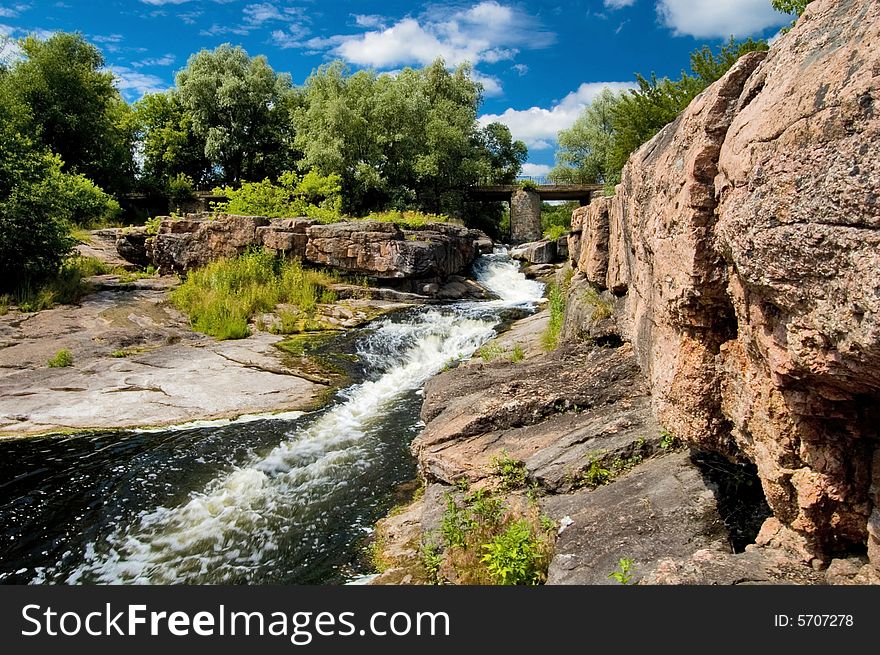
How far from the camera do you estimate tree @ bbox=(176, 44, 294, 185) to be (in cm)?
3628

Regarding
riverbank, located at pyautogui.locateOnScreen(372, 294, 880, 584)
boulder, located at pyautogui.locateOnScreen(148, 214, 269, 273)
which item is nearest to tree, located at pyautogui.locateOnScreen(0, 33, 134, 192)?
boulder, located at pyautogui.locateOnScreen(148, 214, 269, 273)

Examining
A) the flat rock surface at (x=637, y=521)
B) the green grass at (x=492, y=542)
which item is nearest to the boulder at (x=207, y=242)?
the green grass at (x=492, y=542)

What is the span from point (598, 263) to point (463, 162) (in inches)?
1095

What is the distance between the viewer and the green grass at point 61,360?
1078 centimetres

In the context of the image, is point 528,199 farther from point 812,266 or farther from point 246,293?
point 812,266

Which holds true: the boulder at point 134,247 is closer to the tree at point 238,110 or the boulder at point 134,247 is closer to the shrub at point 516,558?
the tree at point 238,110

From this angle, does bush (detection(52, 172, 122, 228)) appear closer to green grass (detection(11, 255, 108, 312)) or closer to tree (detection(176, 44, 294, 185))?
green grass (detection(11, 255, 108, 312))

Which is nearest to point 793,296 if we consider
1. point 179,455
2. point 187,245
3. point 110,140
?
point 179,455

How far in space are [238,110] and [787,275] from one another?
40005mm

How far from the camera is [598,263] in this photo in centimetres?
864

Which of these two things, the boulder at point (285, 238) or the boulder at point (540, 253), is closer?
the boulder at point (285, 238)

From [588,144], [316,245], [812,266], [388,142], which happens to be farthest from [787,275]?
[588,144]

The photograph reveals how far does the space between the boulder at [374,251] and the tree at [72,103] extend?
65.8 feet

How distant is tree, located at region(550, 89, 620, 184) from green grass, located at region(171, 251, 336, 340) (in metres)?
38.3
